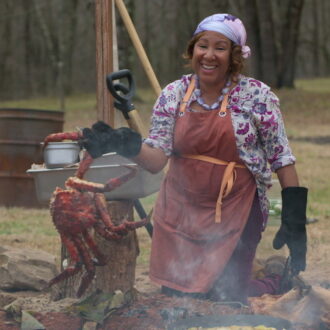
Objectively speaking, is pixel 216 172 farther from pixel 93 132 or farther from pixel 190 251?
pixel 93 132

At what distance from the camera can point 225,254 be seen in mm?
4301

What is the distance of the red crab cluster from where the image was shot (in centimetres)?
339

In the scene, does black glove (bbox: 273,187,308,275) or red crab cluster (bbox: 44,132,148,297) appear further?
black glove (bbox: 273,187,308,275)

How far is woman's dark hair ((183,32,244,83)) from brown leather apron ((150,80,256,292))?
0.14 m

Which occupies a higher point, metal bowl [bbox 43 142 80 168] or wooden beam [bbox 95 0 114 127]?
wooden beam [bbox 95 0 114 127]

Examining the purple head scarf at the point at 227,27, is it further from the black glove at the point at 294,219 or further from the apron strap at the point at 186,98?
the black glove at the point at 294,219

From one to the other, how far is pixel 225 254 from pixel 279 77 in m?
23.8

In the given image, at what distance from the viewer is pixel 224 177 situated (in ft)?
13.8

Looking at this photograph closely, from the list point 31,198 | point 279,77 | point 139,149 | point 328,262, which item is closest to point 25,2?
point 279,77

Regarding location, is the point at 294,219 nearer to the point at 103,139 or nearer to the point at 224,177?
the point at 224,177

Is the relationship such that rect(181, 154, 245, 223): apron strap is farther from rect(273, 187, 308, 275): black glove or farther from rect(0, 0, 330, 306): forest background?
rect(0, 0, 330, 306): forest background

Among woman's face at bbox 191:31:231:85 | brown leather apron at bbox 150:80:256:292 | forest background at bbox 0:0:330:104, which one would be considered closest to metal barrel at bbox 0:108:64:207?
brown leather apron at bbox 150:80:256:292

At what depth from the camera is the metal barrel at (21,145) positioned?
29.2ft

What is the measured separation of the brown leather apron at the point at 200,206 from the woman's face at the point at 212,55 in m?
0.15
